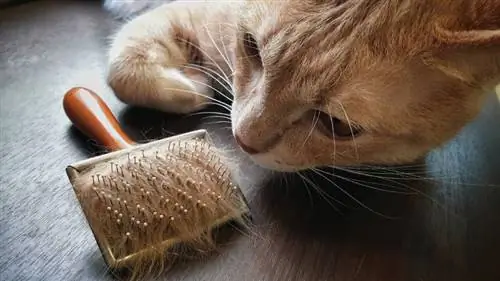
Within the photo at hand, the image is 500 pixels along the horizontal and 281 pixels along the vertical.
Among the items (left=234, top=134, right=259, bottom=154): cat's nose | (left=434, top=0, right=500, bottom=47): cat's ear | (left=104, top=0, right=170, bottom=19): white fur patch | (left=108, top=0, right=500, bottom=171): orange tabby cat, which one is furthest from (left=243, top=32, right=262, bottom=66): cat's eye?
(left=104, top=0, right=170, bottom=19): white fur patch

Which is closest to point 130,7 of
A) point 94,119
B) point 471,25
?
point 94,119

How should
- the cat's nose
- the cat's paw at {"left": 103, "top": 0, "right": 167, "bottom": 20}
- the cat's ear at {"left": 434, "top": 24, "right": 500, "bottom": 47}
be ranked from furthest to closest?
the cat's paw at {"left": 103, "top": 0, "right": 167, "bottom": 20} < the cat's nose < the cat's ear at {"left": 434, "top": 24, "right": 500, "bottom": 47}

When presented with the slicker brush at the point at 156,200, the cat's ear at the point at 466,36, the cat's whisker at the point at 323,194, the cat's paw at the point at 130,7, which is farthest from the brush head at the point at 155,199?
the cat's paw at the point at 130,7

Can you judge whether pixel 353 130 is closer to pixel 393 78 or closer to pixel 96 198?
pixel 393 78

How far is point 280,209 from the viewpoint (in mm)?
865

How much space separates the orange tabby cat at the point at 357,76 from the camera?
0.74 m

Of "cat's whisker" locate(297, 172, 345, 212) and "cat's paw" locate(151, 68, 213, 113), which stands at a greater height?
"cat's paw" locate(151, 68, 213, 113)

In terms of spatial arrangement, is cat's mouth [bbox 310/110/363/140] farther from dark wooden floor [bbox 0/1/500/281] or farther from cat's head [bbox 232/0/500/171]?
dark wooden floor [bbox 0/1/500/281]

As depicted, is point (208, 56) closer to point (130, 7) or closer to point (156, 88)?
point (156, 88)

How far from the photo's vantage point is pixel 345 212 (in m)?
0.88

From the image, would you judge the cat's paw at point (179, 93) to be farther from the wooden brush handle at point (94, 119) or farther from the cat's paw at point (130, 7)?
the cat's paw at point (130, 7)

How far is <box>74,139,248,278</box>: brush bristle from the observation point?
2.37 ft

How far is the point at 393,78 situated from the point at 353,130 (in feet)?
0.25

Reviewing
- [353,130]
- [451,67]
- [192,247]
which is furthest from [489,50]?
[192,247]
